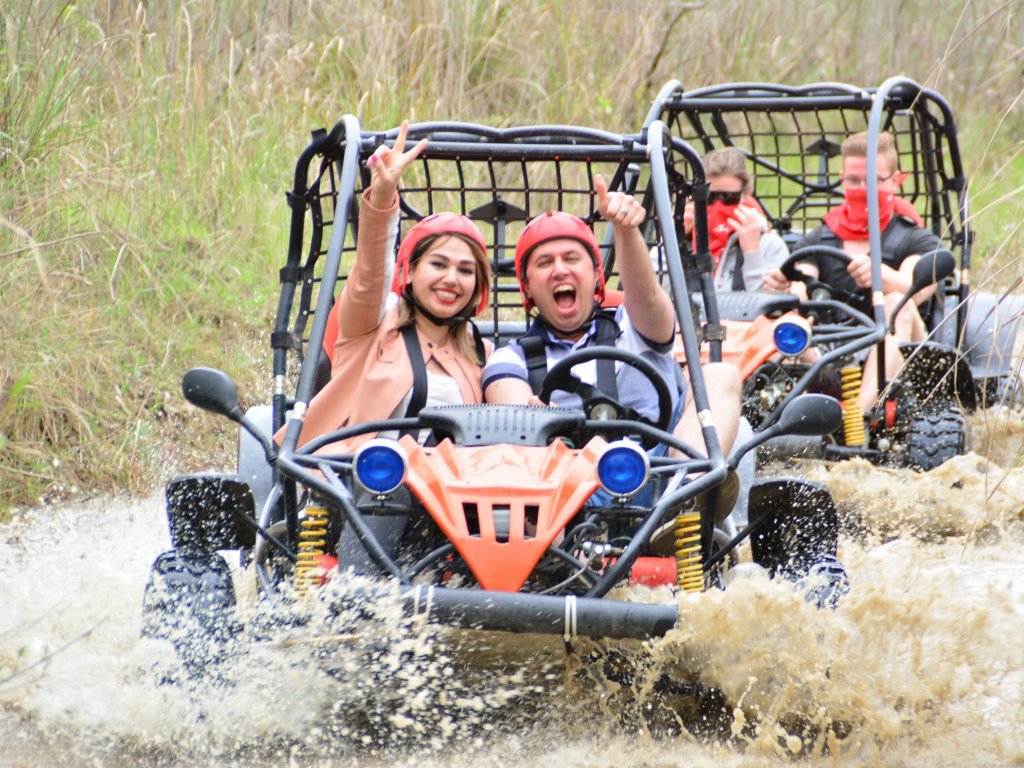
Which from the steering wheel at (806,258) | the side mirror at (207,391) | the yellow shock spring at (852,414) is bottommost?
the yellow shock spring at (852,414)

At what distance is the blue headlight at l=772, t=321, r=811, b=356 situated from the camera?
6.09 metres

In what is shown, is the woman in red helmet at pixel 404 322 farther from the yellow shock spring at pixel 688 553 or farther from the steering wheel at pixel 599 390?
the yellow shock spring at pixel 688 553

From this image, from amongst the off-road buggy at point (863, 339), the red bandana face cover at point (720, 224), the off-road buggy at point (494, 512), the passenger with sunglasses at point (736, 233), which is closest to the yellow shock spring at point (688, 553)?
the off-road buggy at point (494, 512)

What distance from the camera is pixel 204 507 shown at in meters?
4.20

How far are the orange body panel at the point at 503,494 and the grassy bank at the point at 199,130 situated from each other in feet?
3.79

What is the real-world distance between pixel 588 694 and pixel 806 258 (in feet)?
13.5

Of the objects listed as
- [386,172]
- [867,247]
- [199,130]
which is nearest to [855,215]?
[867,247]

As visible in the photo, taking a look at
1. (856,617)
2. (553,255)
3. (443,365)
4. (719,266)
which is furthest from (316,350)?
(719,266)

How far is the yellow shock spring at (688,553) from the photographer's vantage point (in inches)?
150

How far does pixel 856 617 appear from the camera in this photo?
11.7 feet

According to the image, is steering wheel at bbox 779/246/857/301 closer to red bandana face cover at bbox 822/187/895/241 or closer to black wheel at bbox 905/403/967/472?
red bandana face cover at bbox 822/187/895/241

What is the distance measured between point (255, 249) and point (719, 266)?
9.05 feet

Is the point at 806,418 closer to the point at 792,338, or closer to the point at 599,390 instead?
the point at 599,390

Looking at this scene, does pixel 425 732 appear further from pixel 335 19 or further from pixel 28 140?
pixel 335 19
